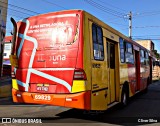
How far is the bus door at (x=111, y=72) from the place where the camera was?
8.20 meters

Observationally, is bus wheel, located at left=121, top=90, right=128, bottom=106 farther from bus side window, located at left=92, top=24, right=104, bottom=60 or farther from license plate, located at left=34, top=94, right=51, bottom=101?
license plate, located at left=34, top=94, right=51, bottom=101

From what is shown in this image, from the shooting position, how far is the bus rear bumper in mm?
6329

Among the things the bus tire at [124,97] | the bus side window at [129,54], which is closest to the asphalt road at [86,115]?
the bus tire at [124,97]

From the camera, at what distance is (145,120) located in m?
7.82

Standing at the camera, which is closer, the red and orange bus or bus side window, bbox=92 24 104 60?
the red and orange bus

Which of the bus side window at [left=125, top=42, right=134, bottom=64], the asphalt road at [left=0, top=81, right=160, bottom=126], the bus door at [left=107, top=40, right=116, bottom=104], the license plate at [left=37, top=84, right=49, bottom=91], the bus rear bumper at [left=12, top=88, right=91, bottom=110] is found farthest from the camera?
the bus side window at [left=125, top=42, right=134, bottom=64]

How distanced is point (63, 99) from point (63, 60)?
40.7 inches

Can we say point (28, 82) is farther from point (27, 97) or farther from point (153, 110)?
point (153, 110)

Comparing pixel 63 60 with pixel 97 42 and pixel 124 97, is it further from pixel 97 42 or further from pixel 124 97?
pixel 124 97

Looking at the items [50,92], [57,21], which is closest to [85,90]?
[50,92]

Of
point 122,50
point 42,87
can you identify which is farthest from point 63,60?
point 122,50

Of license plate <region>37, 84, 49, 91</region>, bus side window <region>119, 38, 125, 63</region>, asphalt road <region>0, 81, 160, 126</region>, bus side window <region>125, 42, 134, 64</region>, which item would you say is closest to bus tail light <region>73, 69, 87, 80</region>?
license plate <region>37, 84, 49, 91</region>

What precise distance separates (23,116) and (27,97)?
108 centimetres

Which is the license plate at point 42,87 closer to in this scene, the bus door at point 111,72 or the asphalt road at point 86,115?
the asphalt road at point 86,115
